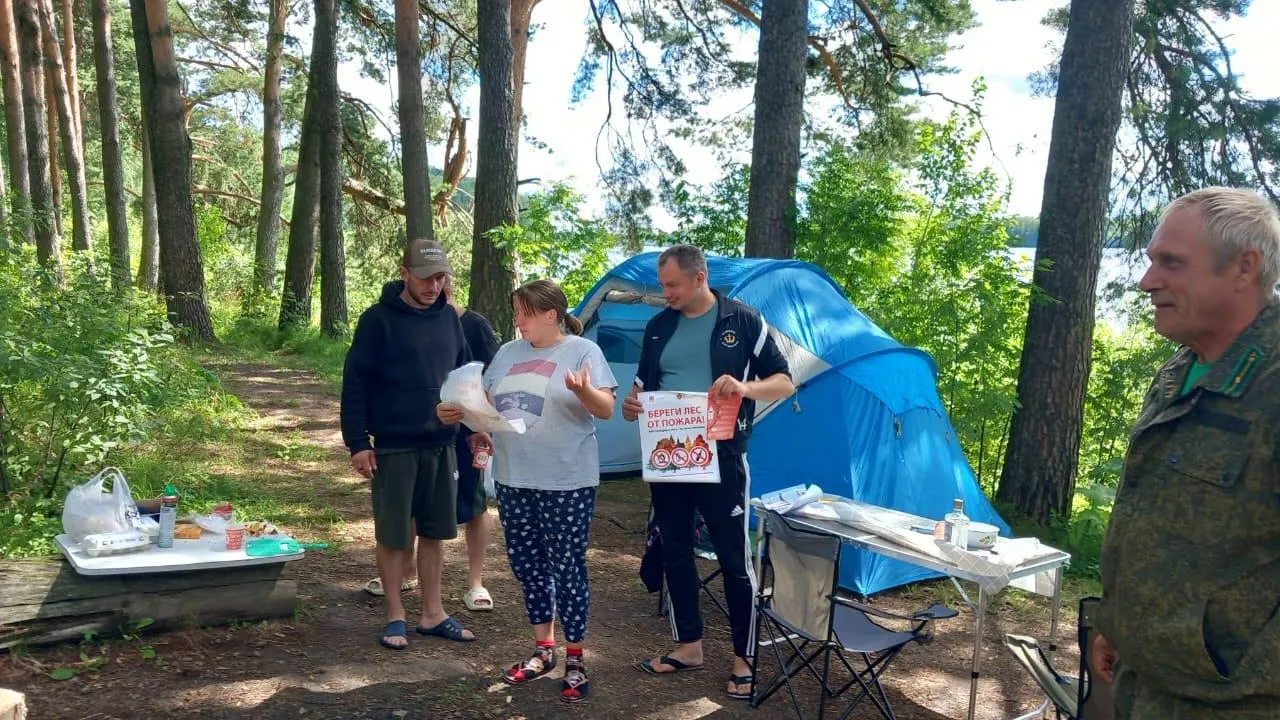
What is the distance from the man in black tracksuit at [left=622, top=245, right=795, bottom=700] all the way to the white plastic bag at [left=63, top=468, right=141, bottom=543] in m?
2.17

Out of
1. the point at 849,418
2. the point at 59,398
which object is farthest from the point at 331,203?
the point at 849,418

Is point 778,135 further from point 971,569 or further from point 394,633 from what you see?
point 394,633

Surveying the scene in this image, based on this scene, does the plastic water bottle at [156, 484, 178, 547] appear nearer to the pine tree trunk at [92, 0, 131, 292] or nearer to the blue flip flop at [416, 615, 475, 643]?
the blue flip flop at [416, 615, 475, 643]

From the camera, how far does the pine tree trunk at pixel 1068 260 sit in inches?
268

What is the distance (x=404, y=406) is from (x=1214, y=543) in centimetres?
295

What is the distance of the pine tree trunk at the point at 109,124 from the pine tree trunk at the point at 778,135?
9.99 meters

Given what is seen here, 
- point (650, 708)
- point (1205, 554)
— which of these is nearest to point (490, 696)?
point (650, 708)

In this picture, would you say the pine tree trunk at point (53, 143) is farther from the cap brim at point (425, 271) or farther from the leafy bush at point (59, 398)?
the cap brim at point (425, 271)

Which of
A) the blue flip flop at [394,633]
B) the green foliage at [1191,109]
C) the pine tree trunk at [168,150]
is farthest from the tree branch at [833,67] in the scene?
the blue flip flop at [394,633]

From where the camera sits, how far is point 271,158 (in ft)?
Result: 52.6

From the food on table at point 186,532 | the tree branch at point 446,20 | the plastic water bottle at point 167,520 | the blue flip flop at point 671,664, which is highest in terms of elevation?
the tree branch at point 446,20

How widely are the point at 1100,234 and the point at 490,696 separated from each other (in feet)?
19.3

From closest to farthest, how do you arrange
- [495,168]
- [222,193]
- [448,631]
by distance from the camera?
[448,631]
[495,168]
[222,193]

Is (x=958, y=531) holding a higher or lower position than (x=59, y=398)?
lower
